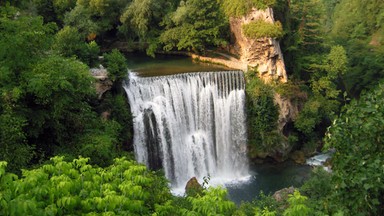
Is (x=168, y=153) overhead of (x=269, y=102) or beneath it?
beneath

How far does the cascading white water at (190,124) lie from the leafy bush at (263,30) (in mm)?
2443

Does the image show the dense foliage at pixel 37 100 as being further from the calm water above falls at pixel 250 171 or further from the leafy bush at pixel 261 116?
the leafy bush at pixel 261 116

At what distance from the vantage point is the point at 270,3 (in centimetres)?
2239

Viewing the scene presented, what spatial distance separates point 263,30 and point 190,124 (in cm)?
661

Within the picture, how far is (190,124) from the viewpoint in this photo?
68.6 feet

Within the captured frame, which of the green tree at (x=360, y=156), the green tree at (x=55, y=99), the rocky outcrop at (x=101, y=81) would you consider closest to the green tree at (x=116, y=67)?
the rocky outcrop at (x=101, y=81)

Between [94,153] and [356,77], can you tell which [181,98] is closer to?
[94,153]

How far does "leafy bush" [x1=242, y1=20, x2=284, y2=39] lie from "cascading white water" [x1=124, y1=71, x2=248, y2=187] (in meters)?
2.44

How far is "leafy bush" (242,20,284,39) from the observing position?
71.5 ft

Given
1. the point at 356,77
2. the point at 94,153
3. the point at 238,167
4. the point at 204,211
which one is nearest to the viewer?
the point at 204,211

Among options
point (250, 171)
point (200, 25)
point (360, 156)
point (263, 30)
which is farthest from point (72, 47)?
point (360, 156)

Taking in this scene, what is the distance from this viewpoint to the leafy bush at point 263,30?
858 inches

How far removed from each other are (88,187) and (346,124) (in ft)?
14.4

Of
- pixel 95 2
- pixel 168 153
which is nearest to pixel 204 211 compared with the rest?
pixel 168 153
